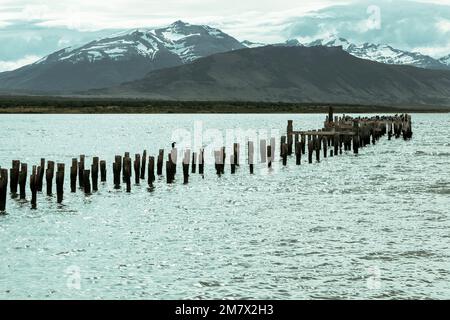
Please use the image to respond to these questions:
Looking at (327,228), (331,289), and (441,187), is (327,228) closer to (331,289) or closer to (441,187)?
(331,289)

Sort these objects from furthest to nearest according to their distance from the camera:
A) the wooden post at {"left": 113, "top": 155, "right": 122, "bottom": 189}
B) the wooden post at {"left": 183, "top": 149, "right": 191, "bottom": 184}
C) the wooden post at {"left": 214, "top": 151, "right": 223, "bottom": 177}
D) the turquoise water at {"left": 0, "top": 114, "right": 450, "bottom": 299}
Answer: the wooden post at {"left": 214, "top": 151, "right": 223, "bottom": 177} < the wooden post at {"left": 183, "top": 149, "right": 191, "bottom": 184} < the wooden post at {"left": 113, "top": 155, "right": 122, "bottom": 189} < the turquoise water at {"left": 0, "top": 114, "right": 450, "bottom": 299}

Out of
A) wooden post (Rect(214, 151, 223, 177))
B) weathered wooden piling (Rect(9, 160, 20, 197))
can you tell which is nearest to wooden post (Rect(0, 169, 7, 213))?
weathered wooden piling (Rect(9, 160, 20, 197))

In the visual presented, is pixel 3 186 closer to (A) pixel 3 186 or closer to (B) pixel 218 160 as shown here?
(A) pixel 3 186

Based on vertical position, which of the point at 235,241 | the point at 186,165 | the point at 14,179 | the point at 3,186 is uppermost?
the point at 3,186

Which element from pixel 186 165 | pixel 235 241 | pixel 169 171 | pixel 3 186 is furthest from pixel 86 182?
pixel 235 241

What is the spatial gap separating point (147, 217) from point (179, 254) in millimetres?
7259

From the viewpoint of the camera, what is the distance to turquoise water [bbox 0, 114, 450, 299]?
1741 centimetres

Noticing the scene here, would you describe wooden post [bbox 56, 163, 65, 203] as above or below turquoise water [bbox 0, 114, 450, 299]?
above

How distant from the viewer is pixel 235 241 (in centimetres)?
2295

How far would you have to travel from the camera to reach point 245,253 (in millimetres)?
21062

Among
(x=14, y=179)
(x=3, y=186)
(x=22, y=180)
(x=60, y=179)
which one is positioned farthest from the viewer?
(x=14, y=179)

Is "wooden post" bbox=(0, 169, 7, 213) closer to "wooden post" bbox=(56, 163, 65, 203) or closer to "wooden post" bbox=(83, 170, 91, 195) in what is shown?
"wooden post" bbox=(56, 163, 65, 203)

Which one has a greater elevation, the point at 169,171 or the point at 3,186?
the point at 3,186
